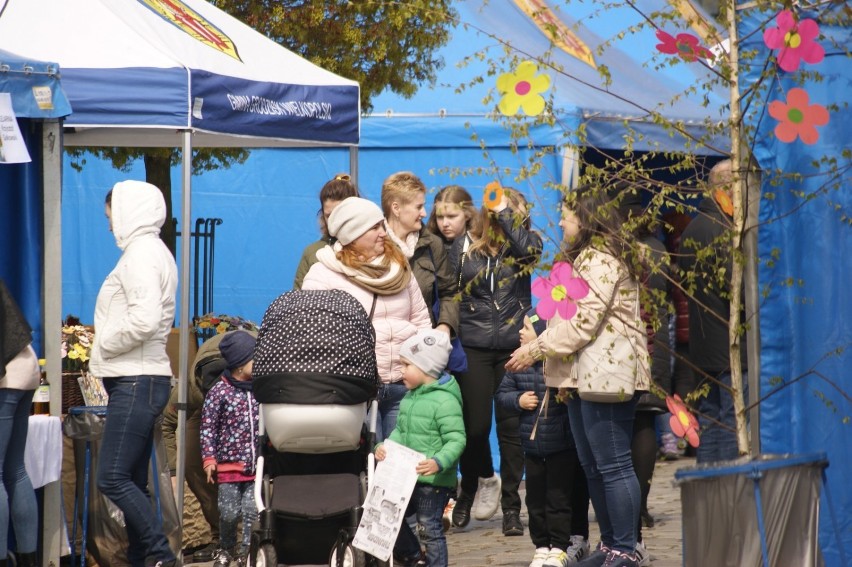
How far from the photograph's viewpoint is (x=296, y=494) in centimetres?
602

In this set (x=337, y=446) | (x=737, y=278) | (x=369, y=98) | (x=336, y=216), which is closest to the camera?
(x=737, y=278)

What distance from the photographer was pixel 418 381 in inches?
252

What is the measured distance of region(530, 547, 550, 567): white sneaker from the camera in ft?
22.3

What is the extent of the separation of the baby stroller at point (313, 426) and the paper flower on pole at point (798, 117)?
7.77 feet

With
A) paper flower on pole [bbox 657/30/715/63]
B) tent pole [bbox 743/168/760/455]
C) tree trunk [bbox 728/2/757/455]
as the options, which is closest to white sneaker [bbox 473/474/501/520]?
tent pole [bbox 743/168/760/455]

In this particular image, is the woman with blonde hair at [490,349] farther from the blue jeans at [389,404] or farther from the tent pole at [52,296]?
the tent pole at [52,296]

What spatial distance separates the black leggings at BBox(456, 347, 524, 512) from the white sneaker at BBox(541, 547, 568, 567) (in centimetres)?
148

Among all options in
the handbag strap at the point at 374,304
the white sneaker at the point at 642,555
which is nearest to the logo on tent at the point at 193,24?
the handbag strap at the point at 374,304

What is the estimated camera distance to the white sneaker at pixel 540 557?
680 centimetres

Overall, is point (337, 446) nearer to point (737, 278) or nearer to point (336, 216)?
point (336, 216)

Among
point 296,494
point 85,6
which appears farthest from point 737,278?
point 85,6

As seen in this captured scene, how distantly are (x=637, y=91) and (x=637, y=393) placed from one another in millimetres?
6036

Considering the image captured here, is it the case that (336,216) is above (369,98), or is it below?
below

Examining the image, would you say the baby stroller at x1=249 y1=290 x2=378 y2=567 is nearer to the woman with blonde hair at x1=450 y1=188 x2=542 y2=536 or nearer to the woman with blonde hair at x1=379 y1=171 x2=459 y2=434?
the woman with blonde hair at x1=379 y1=171 x2=459 y2=434
